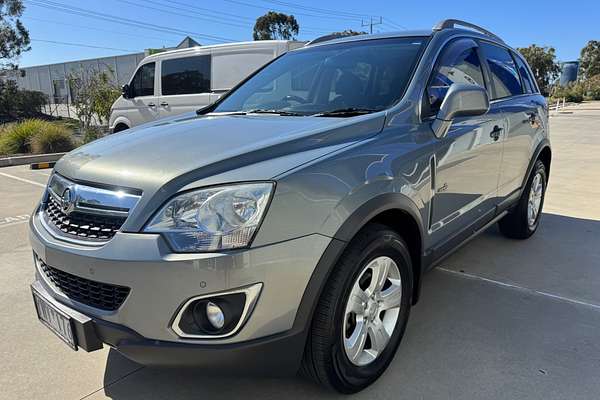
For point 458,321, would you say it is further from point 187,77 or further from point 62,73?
point 62,73

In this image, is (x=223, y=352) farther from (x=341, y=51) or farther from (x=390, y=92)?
(x=341, y=51)

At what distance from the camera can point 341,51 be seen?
322 centimetres

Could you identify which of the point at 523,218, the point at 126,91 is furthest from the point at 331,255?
the point at 126,91

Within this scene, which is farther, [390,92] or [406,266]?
[390,92]

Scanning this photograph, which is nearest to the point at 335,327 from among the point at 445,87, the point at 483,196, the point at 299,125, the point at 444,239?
the point at 299,125

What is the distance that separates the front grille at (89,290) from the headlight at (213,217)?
0.92 ft

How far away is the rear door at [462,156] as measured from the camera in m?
2.69

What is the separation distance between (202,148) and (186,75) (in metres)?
7.69

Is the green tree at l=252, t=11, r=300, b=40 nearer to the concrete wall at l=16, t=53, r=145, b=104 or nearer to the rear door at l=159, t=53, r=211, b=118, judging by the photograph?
the concrete wall at l=16, t=53, r=145, b=104

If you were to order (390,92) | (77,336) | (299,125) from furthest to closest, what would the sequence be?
(390,92), (299,125), (77,336)

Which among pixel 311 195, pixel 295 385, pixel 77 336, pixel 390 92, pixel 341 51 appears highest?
pixel 341 51

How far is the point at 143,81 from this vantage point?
9.98 metres

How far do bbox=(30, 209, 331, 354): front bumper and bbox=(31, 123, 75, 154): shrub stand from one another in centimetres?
1160

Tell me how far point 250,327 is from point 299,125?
102 cm
